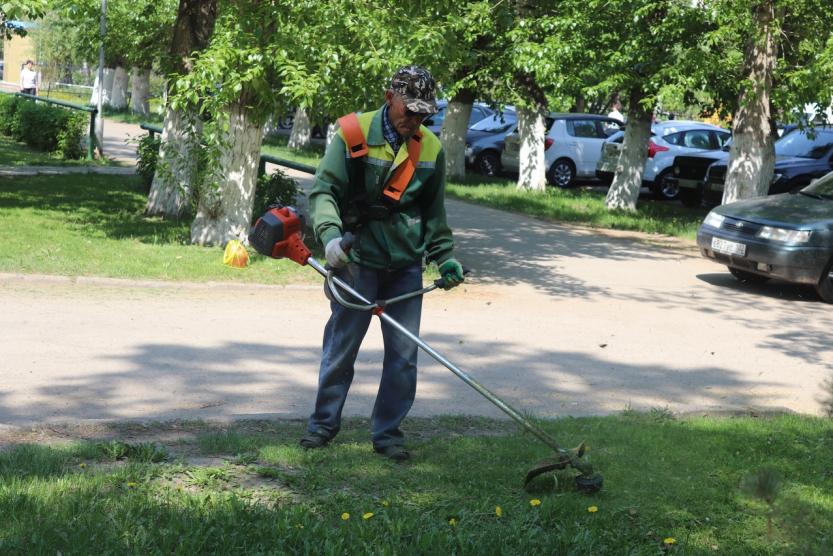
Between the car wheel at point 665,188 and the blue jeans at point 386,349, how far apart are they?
19.4 m

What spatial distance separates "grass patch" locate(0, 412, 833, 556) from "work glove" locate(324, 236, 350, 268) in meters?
0.99

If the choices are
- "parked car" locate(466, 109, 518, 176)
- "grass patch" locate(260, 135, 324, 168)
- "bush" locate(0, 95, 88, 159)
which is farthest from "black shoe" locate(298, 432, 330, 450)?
"parked car" locate(466, 109, 518, 176)

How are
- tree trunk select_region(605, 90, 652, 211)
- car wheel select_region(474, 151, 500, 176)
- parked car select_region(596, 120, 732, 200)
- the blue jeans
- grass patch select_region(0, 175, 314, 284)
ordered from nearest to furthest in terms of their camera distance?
1. the blue jeans
2. grass patch select_region(0, 175, 314, 284)
3. tree trunk select_region(605, 90, 652, 211)
4. parked car select_region(596, 120, 732, 200)
5. car wheel select_region(474, 151, 500, 176)

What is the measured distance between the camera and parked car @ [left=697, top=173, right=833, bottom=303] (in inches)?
483

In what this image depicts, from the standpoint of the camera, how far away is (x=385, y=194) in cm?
550

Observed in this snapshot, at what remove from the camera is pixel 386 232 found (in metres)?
5.53

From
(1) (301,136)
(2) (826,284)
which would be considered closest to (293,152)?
(1) (301,136)

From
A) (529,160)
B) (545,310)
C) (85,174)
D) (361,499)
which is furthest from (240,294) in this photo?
(529,160)

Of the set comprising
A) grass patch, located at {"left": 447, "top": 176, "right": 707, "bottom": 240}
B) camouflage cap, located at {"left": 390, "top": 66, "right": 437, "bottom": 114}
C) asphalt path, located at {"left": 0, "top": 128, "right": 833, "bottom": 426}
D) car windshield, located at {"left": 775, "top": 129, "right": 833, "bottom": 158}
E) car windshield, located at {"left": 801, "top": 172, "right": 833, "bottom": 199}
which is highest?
car windshield, located at {"left": 775, "top": 129, "right": 833, "bottom": 158}

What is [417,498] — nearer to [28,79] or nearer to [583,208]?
[583,208]

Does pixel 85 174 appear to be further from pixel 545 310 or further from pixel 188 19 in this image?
pixel 545 310

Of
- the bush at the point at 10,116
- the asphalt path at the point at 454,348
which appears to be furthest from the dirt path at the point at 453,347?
the bush at the point at 10,116

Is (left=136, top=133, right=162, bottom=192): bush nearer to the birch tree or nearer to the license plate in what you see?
the birch tree

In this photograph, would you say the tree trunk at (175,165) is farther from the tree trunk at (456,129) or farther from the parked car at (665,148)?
the parked car at (665,148)
